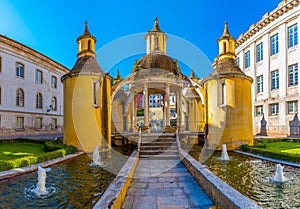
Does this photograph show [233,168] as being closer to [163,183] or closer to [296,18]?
[163,183]

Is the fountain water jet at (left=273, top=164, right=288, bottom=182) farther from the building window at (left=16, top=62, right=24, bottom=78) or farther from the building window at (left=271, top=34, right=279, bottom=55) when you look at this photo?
the building window at (left=16, top=62, right=24, bottom=78)

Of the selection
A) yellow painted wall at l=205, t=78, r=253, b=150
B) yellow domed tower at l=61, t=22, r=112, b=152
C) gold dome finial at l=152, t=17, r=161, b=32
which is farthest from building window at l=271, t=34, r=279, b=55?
yellow domed tower at l=61, t=22, r=112, b=152

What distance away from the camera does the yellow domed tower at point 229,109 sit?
13961 mm

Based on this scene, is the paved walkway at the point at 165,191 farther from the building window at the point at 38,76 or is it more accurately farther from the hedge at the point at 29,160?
the building window at the point at 38,76

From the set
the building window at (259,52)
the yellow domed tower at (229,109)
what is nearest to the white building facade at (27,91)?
the yellow domed tower at (229,109)

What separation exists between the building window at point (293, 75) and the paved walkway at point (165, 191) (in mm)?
22197

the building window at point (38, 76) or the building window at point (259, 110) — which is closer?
the building window at point (259, 110)

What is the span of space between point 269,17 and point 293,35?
15.2 ft

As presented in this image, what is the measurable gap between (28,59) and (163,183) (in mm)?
28438

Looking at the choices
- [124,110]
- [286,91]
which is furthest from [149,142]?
[286,91]

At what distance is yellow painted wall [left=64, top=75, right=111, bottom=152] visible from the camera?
13398 millimetres

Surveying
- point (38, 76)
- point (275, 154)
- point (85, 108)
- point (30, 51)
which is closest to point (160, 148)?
point (85, 108)

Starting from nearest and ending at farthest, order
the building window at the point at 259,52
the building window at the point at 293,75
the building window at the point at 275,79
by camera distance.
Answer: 1. the building window at the point at 293,75
2. the building window at the point at 275,79
3. the building window at the point at 259,52

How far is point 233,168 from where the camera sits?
8836mm
